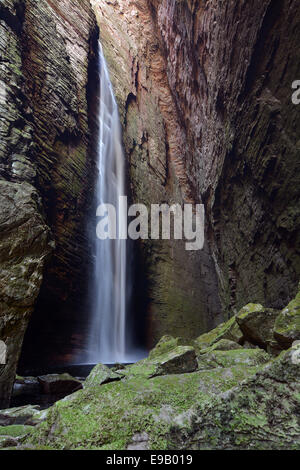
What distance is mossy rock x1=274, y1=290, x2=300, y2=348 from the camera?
2830 mm

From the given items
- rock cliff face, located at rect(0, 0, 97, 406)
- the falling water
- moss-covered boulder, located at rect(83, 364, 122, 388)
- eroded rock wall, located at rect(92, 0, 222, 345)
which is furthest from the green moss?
eroded rock wall, located at rect(92, 0, 222, 345)

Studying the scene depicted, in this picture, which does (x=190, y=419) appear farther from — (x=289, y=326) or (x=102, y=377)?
(x=102, y=377)

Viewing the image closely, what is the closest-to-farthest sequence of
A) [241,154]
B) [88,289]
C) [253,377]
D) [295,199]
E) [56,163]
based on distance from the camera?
[253,377], [295,199], [241,154], [56,163], [88,289]

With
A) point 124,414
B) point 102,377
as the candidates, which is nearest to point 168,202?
point 102,377

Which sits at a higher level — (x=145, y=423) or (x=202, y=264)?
(x=202, y=264)

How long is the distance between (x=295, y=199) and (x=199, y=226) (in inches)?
442

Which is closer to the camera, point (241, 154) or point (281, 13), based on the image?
point (281, 13)

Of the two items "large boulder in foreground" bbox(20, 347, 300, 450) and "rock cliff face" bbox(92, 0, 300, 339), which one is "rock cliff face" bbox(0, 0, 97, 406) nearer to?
"large boulder in foreground" bbox(20, 347, 300, 450)

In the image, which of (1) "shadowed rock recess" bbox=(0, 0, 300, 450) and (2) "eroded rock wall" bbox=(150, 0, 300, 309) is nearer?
(1) "shadowed rock recess" bbox=(0, 0, 300, 450)

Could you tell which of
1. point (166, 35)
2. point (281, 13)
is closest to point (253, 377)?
point (281, 13)

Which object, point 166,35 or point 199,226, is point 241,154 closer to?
point 199,226

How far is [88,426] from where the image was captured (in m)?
1.63

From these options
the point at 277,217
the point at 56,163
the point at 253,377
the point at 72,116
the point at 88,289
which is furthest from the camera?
the point at 88,289

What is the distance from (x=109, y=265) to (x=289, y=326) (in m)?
11.4
